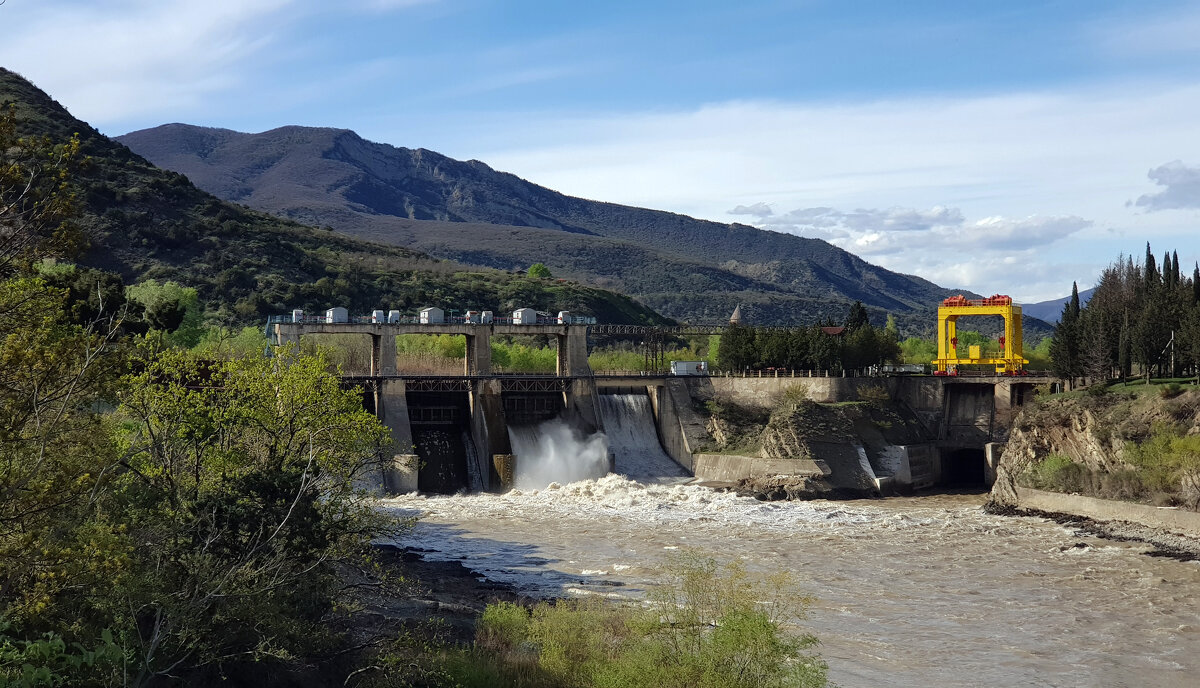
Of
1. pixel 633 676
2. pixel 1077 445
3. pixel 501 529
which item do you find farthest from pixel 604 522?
pixel 633 676

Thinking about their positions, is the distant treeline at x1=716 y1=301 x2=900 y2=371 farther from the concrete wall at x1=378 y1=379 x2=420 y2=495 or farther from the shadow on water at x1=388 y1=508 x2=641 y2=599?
the shadow on water at x1=388 y1=508 x2=641 y2=599

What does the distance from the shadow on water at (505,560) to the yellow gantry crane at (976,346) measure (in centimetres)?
4418

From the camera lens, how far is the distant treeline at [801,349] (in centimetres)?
8412

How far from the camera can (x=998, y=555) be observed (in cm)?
4744

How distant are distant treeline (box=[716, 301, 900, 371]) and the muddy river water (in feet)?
61.5

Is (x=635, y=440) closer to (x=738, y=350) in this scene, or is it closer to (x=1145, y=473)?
(x=738, y=350)

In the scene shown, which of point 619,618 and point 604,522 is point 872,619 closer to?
point 619,618

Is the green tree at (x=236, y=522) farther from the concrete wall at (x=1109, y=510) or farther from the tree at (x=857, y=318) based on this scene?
the tree at (x=857, y=318)

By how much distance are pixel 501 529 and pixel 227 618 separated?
35038mm

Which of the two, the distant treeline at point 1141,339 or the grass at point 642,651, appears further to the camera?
the distant treeline at point 1141,339

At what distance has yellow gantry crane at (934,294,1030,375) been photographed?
82000 mm

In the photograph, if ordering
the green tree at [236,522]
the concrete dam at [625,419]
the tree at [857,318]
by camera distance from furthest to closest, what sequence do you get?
1. the tree at [857,318]
2. the concrete dam at [625,419]
3. the green tree at [236,522]

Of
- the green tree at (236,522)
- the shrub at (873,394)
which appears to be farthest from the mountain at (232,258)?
the green tree at (236,522)

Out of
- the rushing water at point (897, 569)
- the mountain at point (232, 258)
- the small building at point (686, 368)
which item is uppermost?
the mountain at point (232, 258)
